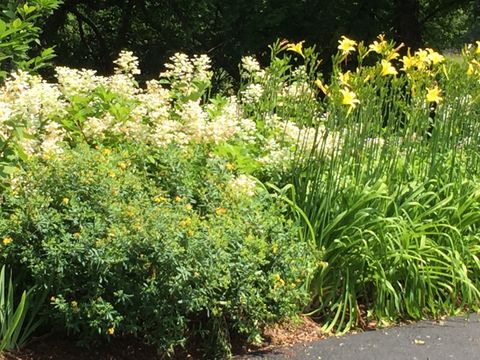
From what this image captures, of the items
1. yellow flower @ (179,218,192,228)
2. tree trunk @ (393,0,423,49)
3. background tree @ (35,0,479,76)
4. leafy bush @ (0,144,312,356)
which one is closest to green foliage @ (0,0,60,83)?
leafy bush @ (0,144,312,356)

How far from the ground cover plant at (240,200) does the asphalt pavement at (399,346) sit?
187mm

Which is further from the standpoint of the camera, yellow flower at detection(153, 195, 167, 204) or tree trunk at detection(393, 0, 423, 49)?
tree trunk at detection(393, 0, 423, 49)

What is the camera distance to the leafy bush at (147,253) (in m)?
3.85

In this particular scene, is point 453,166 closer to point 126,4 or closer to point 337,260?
point 337,260

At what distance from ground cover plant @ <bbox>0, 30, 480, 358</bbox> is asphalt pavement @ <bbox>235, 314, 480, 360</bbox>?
19 centimetres

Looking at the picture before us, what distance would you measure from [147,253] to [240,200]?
0.91 m

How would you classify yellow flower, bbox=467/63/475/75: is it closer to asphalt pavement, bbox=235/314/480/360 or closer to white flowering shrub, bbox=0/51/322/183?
white flowering shrub, bbox=0/51/322/183

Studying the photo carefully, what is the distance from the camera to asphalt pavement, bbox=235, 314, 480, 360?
4.38 meters

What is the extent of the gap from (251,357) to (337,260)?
3.57 feet

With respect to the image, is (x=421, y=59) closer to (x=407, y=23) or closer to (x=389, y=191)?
(x=389, y=191)

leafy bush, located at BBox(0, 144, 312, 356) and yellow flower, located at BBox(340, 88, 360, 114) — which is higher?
yellow flower, located at BBox(340, 88, 360, 114)

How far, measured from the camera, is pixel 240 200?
463 centimetres

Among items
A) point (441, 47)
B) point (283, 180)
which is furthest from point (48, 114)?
point (441, 47)

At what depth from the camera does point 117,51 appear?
16.2 meters
